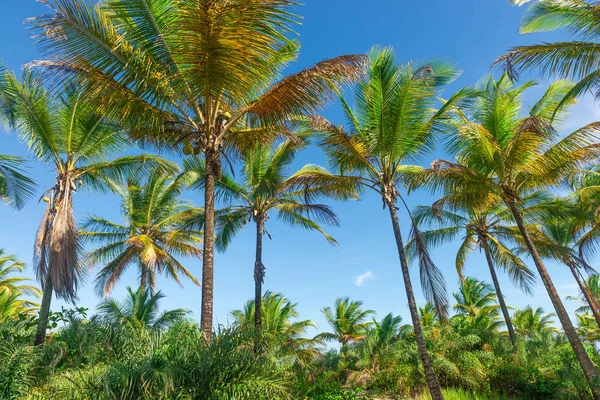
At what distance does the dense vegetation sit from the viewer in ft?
18.7

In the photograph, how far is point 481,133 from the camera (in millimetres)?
9898

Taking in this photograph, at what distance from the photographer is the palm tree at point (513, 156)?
9.84 meters

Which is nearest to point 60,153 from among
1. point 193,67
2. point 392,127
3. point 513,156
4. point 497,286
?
point 193,67

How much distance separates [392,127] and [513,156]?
3.97 meters

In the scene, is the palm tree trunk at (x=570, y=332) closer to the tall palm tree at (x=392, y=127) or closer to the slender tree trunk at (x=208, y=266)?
the tall palm tree at (x=392, y=127)

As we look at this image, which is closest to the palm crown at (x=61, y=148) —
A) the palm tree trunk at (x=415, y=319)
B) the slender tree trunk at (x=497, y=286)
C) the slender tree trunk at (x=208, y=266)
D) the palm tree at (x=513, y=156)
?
the slender tree trunk at (x=208, y=266)

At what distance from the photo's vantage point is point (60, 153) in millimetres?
10234

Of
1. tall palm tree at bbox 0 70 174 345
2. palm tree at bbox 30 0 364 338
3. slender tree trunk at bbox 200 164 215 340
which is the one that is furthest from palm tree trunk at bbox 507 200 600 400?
tall palm tree at bbox 0 70 174 345

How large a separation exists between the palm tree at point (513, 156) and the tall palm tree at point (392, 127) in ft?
3.39

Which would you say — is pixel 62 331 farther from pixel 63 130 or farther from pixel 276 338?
pixel 276 338

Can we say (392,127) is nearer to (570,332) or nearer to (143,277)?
(570,332)

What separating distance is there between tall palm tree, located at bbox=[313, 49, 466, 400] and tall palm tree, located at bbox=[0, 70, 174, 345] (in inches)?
236

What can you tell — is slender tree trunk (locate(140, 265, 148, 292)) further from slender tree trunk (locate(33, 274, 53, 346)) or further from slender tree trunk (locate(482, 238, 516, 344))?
slender tree trunk (locate(482, 238, 516, 344))

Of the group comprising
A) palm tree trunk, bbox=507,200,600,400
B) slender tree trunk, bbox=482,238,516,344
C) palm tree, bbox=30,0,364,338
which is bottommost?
palm tree trunk, bbox=507,200,600,400
